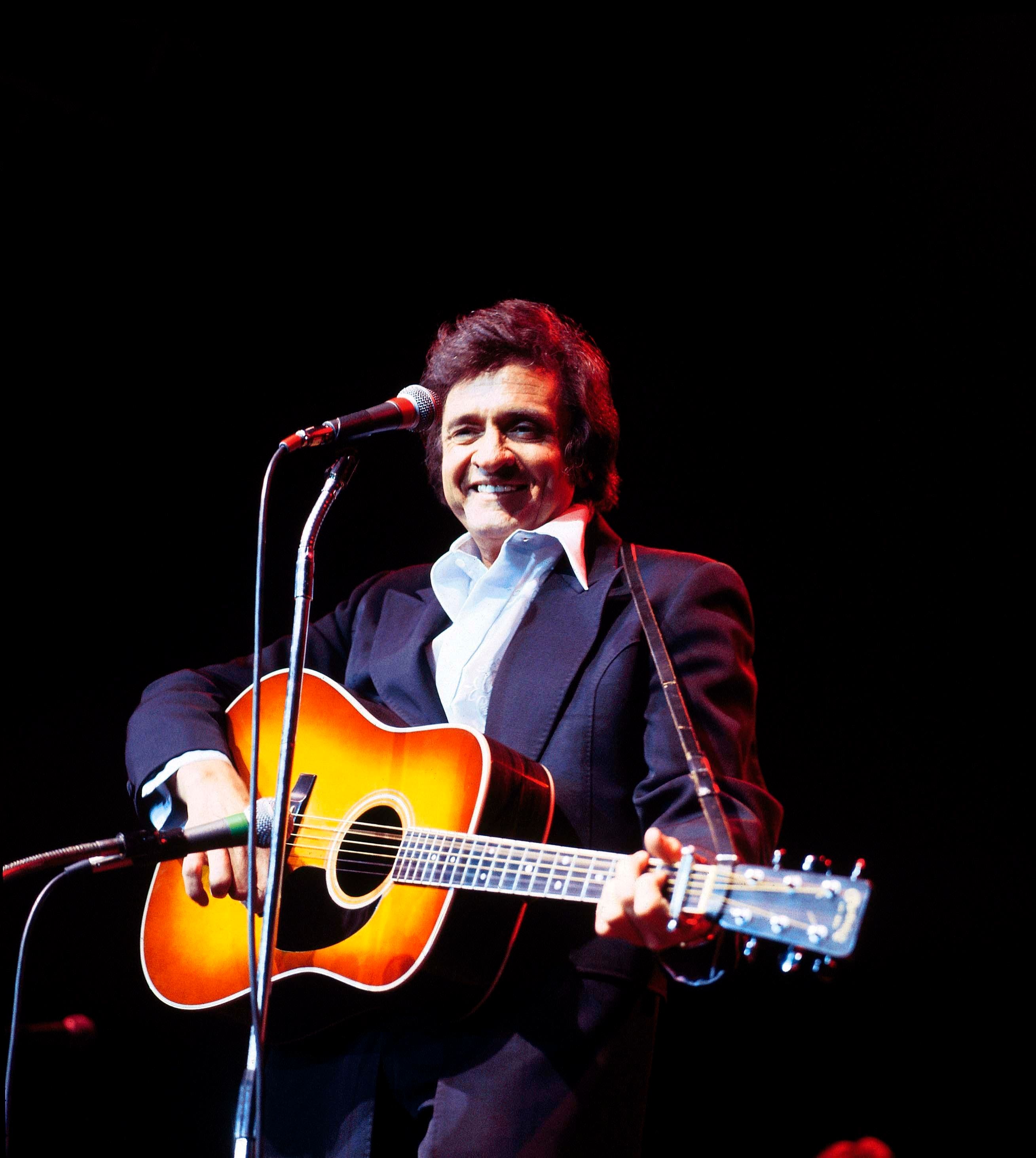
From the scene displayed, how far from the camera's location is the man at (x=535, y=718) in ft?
6.43

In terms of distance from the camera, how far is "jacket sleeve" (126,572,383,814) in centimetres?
266

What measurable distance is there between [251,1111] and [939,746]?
2.36 m

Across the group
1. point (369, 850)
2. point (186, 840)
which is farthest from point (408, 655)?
point (186, 840)

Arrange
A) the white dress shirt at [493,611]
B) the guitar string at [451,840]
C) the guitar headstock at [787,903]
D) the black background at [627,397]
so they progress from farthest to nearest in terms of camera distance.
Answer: the black background at [627,397] < the white dress shirt at [493,611] < the guitar string at [451,840] < the guitar headstock at [787,903]

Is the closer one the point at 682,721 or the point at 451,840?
the point at 451,840

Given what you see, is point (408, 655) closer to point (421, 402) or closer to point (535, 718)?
point (535, 718)

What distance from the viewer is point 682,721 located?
2148mm

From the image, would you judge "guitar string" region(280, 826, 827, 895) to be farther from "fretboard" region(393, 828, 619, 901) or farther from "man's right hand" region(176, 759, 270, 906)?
"man's right hand" region(176, 759, 270, 906)

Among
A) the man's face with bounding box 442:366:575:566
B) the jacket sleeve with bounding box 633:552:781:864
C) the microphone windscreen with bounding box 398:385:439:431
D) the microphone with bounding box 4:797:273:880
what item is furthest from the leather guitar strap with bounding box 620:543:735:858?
the microphone with bounding box 4:797:273:880

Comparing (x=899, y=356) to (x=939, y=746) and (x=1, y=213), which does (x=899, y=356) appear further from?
(x=1, y=213)

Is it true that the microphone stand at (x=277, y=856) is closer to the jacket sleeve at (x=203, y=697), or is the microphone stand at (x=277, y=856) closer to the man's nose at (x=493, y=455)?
the jacket sleeve at (x=203, y=697)

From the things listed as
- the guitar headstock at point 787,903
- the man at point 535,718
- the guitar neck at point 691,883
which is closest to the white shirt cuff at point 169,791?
the man at point 535,718

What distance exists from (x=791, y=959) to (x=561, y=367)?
2.10 meters

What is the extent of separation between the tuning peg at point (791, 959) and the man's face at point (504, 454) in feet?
5.30
